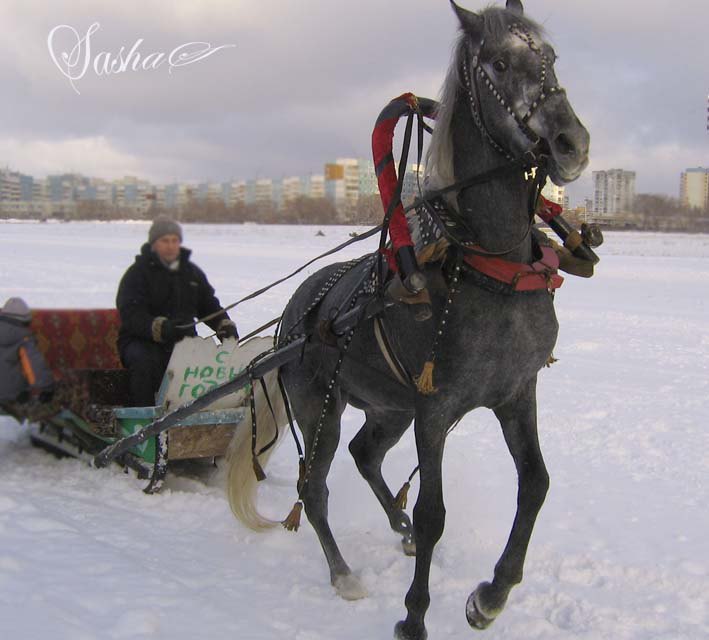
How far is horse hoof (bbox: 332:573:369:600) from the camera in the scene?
12.6 ft

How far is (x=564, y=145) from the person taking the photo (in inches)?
100.0

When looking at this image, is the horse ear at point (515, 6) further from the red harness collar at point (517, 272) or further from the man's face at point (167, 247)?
the man's face at point (167, 247)

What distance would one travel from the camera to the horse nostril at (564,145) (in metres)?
2.52

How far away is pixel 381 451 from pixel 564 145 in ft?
8.55

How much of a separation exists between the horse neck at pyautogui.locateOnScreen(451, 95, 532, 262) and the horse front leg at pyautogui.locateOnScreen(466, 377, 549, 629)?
0.67 m

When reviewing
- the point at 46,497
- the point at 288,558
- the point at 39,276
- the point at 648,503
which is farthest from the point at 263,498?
the point at 39,276

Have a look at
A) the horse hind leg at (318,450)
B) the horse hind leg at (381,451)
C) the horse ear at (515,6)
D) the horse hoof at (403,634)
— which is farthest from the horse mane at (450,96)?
the horse hoof at (403,634)

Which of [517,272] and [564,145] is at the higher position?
[564,145]

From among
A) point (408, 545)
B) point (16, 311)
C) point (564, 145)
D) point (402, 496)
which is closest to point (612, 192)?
point (564, 145)

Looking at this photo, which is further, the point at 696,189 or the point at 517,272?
the point at 696,189

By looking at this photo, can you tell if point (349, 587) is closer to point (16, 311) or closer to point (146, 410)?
point (146, 410)

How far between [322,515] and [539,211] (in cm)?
216

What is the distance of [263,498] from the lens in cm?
525

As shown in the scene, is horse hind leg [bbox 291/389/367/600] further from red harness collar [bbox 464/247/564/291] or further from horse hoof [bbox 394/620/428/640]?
red harness collar [bbox 464/247/564/291]
